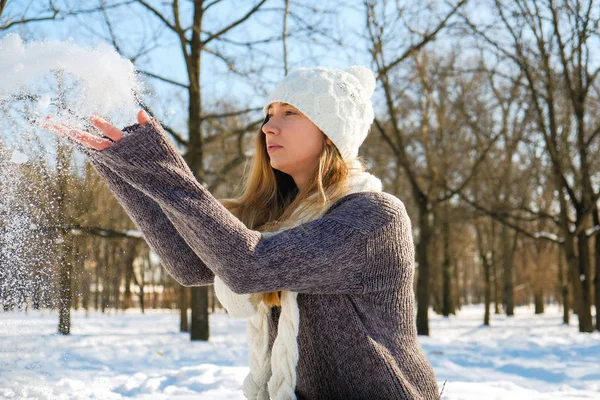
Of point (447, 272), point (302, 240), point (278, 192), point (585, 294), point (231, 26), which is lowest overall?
point (585, 294)

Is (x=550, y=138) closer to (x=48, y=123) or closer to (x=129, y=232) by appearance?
(x=129, y=232)

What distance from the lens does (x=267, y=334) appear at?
6.31ft

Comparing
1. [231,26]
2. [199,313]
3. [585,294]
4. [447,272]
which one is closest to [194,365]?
[199,313]

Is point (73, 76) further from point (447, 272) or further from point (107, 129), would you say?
point (447, 272)

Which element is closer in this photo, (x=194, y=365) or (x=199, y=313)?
(x=194, y=365)

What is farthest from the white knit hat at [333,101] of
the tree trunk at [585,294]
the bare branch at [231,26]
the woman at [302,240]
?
the tree trunk at [585,294]

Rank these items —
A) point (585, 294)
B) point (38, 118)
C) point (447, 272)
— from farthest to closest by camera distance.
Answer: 1. point (447, 272)
2. point (585, 294)
3. point (38, 118)

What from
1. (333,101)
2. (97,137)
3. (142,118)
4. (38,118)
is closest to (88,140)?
(97,137)

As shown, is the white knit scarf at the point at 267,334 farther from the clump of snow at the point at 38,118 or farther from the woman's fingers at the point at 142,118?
the clump of snow at the point at 38,118

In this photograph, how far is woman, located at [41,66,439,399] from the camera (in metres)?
1.52

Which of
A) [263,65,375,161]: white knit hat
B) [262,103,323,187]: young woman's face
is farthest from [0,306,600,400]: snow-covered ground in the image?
[263,65,375,161]: white knit hat

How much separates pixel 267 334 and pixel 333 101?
76cm

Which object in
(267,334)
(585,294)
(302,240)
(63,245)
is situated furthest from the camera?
(585,294)

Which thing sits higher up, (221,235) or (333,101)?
(333,101)
